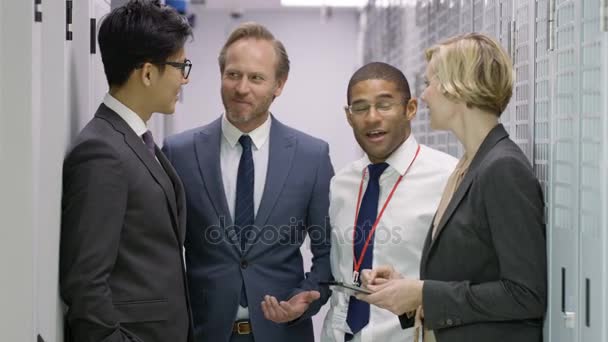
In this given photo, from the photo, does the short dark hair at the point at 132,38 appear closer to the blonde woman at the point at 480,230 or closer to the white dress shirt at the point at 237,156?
the white dress shirt at the point at 237,156

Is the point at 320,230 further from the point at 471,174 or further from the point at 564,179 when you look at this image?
the point at 564,179

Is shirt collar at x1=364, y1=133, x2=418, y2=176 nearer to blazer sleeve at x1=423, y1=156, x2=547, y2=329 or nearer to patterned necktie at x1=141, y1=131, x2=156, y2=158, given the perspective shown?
blazer sleeve at x1=423, y1=156, x2=547, y2=329

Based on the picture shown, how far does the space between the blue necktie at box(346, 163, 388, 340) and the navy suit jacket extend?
0.21 metres

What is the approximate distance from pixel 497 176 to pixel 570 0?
41cm

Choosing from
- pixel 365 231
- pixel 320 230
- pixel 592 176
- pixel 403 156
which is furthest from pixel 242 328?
pixel 592 176

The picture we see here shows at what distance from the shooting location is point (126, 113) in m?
2.00

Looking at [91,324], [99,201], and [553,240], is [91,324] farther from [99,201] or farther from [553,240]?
[553,240]

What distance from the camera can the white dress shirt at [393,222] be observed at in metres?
2.30

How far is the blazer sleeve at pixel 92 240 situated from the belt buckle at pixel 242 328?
0.67 metres

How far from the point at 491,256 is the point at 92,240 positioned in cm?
92

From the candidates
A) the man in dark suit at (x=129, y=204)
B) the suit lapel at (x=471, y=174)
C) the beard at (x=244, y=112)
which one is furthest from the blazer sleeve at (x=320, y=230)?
the suit lapel at (x=471, y=174)

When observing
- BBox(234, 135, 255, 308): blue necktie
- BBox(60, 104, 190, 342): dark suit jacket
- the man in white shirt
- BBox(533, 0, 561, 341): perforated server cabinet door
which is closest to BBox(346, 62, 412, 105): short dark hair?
the man in white shirt

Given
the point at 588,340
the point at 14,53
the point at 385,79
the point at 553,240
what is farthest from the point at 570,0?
the point at 14,53

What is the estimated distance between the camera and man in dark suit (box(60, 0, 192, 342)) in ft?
5.83
